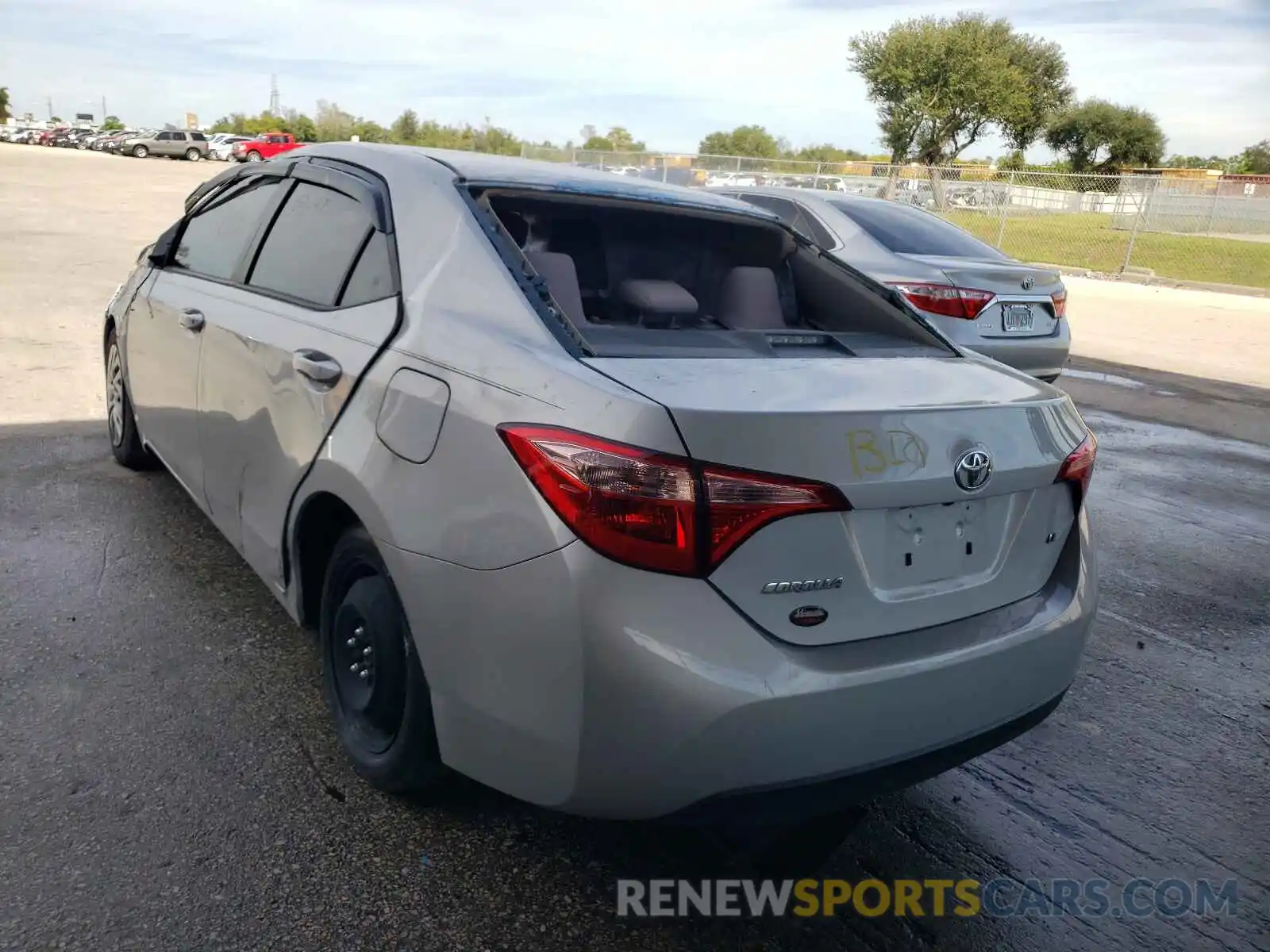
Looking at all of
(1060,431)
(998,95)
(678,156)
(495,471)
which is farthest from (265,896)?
(998,95)

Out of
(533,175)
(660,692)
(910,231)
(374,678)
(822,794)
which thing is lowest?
(374,678)

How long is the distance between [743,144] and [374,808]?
361ft

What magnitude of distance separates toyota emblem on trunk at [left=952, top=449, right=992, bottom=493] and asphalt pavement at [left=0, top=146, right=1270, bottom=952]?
103 cm

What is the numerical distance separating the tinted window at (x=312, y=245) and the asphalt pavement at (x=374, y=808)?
47.4 inches

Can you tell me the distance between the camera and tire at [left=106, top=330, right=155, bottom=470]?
4.89 metres

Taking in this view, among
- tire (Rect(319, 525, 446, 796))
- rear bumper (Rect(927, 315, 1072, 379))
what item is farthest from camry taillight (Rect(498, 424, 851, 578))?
rear bumper (Rect(927, 315, 1072, 379))

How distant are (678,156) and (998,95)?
86.1 feet

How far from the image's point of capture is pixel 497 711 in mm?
2117

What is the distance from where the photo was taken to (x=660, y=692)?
191 cm

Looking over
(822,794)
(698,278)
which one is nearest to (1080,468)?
(822,794)

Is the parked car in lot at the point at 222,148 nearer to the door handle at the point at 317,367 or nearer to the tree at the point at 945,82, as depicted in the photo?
the tree at the point at 945,82

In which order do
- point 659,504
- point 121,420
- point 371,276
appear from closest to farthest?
point 659,504
point 371,276
point 121,420

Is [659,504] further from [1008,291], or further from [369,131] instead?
[369,131]

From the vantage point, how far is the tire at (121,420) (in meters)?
4.89
